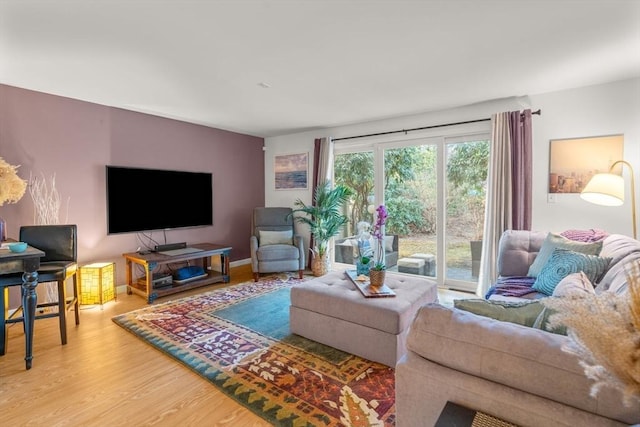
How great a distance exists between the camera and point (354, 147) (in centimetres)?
494

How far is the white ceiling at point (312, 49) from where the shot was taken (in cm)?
187

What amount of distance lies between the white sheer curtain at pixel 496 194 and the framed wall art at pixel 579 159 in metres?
0.43

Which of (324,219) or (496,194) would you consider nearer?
(496,194)

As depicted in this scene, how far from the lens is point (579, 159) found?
3232mm

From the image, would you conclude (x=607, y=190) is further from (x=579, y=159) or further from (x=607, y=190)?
(x=579, y=159)

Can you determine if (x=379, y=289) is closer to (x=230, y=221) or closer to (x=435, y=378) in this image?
(x=435, y=378)

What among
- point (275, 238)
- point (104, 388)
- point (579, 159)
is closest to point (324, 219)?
point (275, 238)

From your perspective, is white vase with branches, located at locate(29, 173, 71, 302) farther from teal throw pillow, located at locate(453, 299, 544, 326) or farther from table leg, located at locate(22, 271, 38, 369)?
teal throw pillow, located at locate(453, 299, 544, 326)

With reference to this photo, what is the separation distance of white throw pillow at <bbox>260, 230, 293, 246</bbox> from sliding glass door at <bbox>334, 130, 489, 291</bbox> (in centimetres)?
117

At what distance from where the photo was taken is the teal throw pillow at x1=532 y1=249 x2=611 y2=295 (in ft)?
7.05

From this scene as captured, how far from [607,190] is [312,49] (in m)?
2.65

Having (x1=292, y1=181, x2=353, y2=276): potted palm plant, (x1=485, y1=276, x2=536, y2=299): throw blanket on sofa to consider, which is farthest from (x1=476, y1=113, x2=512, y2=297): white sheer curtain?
(x1=292, y1=181, x2=353, y2=276): potted palm plant

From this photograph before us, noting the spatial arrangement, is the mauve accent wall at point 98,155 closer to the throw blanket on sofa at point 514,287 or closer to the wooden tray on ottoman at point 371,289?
the wooden tray on ottoman at point 371,289

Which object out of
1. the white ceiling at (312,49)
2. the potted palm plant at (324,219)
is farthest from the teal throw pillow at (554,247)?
the potted palm plant at (324,219)
